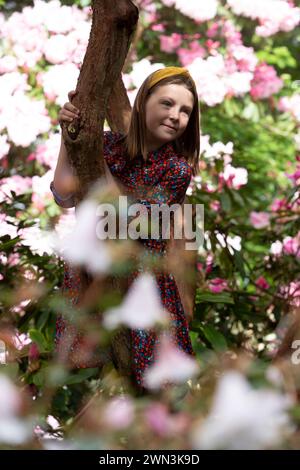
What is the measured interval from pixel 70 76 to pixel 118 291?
5.88 ft

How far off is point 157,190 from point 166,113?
0.20m

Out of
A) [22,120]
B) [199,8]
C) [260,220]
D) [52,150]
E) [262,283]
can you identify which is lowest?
[262,283]

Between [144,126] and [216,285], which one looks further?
[216,285]

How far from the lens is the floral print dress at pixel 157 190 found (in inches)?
73.4

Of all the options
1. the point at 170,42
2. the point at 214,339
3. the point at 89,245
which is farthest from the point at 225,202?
the point at 89,245

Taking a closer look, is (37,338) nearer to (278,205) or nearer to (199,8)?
(278,205)

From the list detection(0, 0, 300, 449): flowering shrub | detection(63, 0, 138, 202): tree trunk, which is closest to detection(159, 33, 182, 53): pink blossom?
detection(0, 0, 300, 449): flowering shrub

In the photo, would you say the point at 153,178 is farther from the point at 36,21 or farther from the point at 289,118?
the point at 289,118

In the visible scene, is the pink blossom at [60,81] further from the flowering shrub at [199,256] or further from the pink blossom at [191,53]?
the pink blossom at [191,53]

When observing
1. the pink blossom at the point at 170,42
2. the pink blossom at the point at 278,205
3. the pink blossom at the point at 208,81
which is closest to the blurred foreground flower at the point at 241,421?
the pink blossom at the point at 278,205

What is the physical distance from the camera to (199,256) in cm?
303

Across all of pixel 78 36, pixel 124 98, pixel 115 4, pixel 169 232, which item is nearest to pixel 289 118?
pixel 78 36
